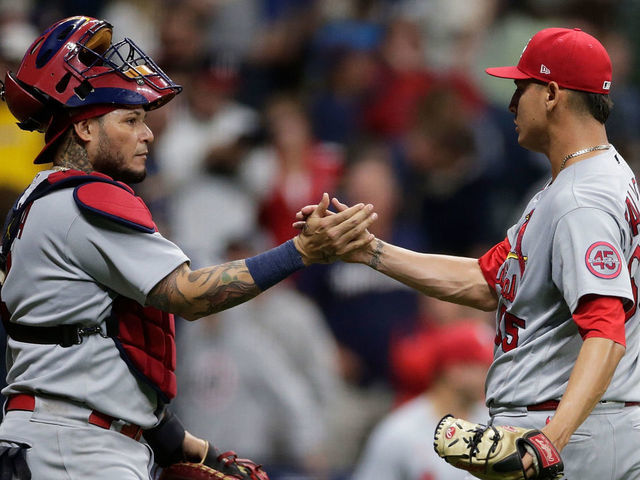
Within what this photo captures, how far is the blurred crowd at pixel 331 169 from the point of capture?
7789mm

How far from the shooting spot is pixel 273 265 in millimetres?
3967

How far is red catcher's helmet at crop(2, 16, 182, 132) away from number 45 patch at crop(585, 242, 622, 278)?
5.38 ft

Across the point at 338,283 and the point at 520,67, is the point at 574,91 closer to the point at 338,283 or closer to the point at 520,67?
the point at 520,67

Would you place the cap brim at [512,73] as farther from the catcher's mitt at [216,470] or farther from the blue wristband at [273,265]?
the catcher's mitt at [216,470]

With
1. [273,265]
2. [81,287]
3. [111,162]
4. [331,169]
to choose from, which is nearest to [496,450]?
[273,265]

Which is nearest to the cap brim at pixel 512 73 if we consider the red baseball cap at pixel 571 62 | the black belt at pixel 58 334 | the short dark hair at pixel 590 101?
the red baseball cap at pixel 571 62

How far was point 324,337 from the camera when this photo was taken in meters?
8.19

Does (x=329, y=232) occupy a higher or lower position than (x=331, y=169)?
higher

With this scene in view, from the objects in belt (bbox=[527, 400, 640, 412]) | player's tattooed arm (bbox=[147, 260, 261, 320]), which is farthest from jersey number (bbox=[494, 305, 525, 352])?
player's tattooed arm (bbox=[147, 260, 261, 320])

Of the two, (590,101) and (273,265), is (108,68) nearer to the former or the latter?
(273,265)

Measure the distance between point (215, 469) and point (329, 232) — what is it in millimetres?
1089

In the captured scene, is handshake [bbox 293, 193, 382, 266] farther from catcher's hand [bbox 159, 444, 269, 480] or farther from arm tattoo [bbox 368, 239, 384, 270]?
catcher's hand [bbox 159, 444, 269, 480]

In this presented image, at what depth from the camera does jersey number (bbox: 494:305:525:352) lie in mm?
4051

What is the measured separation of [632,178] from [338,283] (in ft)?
14.6
